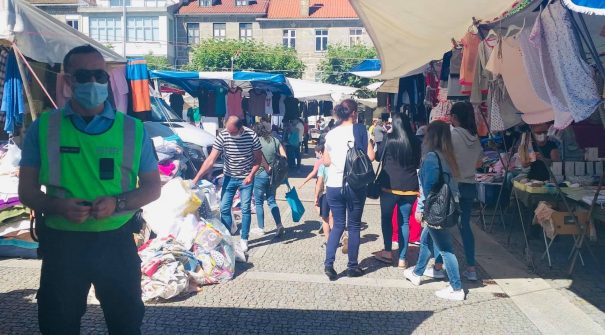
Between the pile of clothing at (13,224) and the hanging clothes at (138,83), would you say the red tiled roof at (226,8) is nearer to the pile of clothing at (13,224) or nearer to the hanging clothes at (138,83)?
the hanging clothes at (138,83)

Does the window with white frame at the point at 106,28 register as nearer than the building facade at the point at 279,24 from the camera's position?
No

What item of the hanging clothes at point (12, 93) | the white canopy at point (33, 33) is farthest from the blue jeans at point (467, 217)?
the hanging clothes at point (12, 93)

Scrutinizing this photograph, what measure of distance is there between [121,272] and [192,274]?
9.28 ft

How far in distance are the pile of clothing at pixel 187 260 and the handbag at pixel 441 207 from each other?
2.20m

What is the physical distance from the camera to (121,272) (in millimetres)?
2707

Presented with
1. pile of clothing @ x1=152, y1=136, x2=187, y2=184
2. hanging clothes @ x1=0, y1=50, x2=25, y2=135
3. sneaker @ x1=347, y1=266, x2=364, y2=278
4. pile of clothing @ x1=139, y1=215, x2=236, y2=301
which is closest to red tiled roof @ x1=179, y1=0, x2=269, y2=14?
pile of clothing @ x1=152, y1=136, x2=187, y2=184

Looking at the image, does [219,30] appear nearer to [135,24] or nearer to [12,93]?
[135,24]

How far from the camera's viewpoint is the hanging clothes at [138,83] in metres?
8.98

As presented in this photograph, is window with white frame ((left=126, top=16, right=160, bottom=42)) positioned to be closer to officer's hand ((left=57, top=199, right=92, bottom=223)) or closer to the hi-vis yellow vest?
the hi-vis yellow vest

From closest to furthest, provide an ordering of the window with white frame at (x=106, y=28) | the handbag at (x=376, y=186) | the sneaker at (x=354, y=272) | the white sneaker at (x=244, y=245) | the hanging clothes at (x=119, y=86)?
the sneaker at (x=354, y=272) < the handbag at (x=376, y=186) < the white sneaker at (x=244, y=245) < the hanging clothes at (x=119, y=86) < the window with white frame at (x=106, y=28)

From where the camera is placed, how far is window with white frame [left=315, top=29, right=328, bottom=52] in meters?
50.7

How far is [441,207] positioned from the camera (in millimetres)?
5195

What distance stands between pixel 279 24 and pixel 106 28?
640 inches

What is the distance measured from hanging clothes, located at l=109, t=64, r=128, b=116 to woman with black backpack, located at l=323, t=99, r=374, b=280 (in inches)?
171
